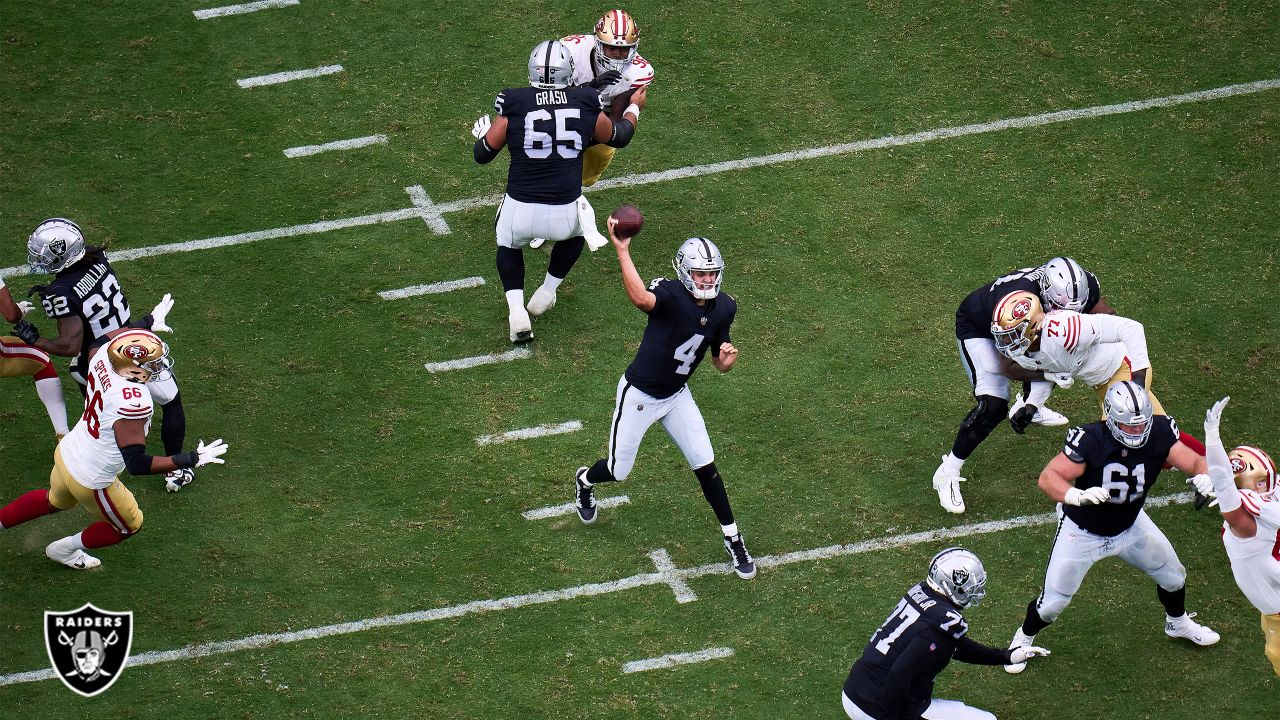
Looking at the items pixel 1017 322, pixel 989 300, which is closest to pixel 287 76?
pixel 989 300

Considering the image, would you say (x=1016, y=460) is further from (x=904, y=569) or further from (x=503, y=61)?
(x=503, y=61)

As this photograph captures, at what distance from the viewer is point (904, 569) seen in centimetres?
831

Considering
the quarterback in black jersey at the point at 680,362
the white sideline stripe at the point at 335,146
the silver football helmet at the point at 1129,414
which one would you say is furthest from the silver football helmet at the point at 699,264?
the white sideline stripe at the point at 335,146

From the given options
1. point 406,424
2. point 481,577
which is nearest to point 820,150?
point 406,424

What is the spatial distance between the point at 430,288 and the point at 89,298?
8.38 ft

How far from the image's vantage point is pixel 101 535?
26.5 feet

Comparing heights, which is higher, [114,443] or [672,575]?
[114,443]

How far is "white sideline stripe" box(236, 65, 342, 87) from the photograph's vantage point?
40.2 ft

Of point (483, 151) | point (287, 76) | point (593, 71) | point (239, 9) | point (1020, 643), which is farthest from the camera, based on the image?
point (239, 9)

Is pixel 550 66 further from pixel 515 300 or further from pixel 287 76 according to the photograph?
pixel 287 76

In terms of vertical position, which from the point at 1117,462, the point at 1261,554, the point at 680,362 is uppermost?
the point at 1117,462

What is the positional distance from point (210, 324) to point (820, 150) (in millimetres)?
4957

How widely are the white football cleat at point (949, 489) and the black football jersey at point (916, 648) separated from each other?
1.95 meters

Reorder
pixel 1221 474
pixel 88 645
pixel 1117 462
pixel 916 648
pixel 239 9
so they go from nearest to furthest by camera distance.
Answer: pixel 916 648, pixel 1221 474, pixel 1117 462, pixel 88 645, pixel 239 9
